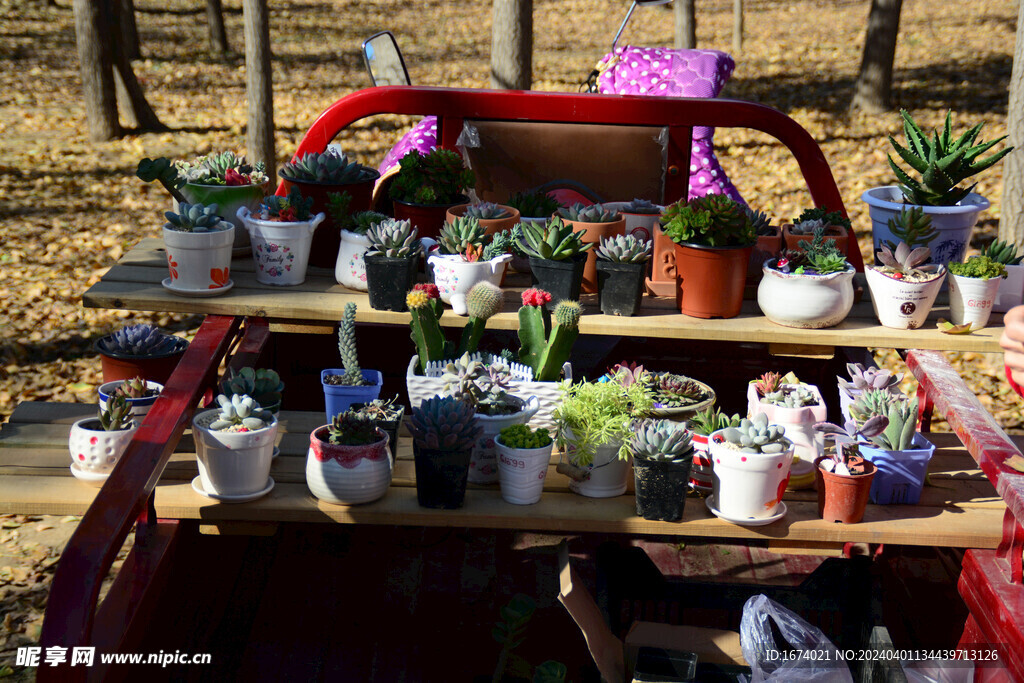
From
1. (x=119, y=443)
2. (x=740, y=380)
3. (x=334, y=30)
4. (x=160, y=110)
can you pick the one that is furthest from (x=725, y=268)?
(x=334, y=30)

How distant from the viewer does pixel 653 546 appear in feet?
13.2

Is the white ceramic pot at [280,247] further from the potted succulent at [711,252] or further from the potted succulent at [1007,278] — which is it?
the potted succulent at [1007,278]

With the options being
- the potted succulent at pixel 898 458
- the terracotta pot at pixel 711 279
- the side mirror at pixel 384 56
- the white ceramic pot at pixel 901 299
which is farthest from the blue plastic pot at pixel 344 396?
the side mirror at pixel 384 56

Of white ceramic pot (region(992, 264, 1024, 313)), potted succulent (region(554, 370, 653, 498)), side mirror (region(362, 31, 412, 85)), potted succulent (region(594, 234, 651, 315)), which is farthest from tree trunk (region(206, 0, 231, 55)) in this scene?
white ceramic pot (region(992, 264, 1024, 313))

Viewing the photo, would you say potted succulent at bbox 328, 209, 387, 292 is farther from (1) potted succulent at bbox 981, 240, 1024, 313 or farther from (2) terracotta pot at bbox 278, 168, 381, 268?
(1) potted succulent at bbox 981, 240, 1024, 313

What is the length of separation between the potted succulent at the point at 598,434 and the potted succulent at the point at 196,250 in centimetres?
122

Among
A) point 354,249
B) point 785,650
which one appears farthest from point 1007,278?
point 354,249

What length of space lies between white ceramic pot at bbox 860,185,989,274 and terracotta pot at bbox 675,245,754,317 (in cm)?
61

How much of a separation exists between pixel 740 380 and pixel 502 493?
1781mm

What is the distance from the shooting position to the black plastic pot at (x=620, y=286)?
2941 millimetres

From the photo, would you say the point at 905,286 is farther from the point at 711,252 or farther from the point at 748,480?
the point at 748,480

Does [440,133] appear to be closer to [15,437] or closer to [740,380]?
[740,380]

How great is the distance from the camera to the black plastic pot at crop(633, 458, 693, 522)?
8.39 feet

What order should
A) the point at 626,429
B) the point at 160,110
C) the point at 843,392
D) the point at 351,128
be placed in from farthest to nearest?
the point at 160,110
the point at 351,128
the point at 843,392
the point at 626,429
